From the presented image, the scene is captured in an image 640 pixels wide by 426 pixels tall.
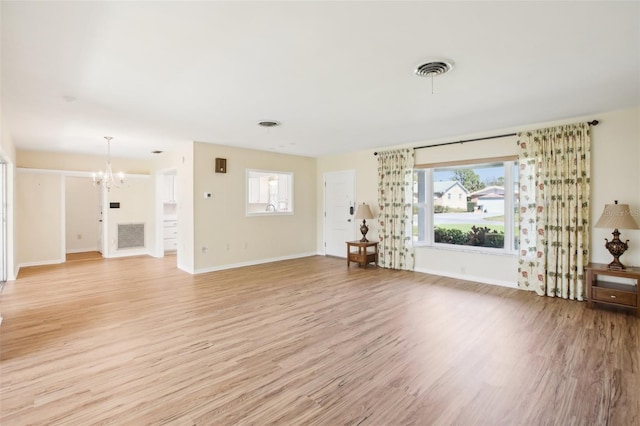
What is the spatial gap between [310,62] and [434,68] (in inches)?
42.3

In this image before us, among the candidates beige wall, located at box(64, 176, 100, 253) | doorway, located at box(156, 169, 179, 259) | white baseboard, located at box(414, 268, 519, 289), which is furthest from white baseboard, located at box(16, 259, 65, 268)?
white baseboard, located at box(414, 268, 519, 289)

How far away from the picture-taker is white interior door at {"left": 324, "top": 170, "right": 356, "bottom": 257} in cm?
714

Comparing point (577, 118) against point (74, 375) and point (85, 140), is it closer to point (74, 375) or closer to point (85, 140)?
point (74, 375)

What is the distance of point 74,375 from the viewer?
234cm

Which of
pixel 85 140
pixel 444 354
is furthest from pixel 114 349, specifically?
pixel 85 140

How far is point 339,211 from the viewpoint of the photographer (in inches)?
291

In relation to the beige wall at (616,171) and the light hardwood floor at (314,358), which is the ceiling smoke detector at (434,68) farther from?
the beige wall at (616,171)

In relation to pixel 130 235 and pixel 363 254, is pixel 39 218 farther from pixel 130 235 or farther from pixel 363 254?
pixel 363 254

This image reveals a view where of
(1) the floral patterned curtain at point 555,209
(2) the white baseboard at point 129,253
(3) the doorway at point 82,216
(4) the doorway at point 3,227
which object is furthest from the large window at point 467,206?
(3) the doorway at point 82,216

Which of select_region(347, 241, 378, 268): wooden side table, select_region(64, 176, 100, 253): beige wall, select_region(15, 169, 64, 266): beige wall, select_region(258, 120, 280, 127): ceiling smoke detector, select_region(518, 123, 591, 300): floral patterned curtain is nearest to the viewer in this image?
select_region(518, 123, 591, 300): floral patterned curtain

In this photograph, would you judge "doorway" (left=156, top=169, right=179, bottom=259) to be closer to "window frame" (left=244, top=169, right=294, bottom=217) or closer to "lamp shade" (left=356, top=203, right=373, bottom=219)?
"window frame" (left=244, top=169, right=294, bottom=217)

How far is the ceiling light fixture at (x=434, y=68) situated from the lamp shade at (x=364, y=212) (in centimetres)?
376

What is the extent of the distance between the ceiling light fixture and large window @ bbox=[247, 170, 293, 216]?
15.8 feet

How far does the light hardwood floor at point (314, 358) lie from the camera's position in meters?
1.93
